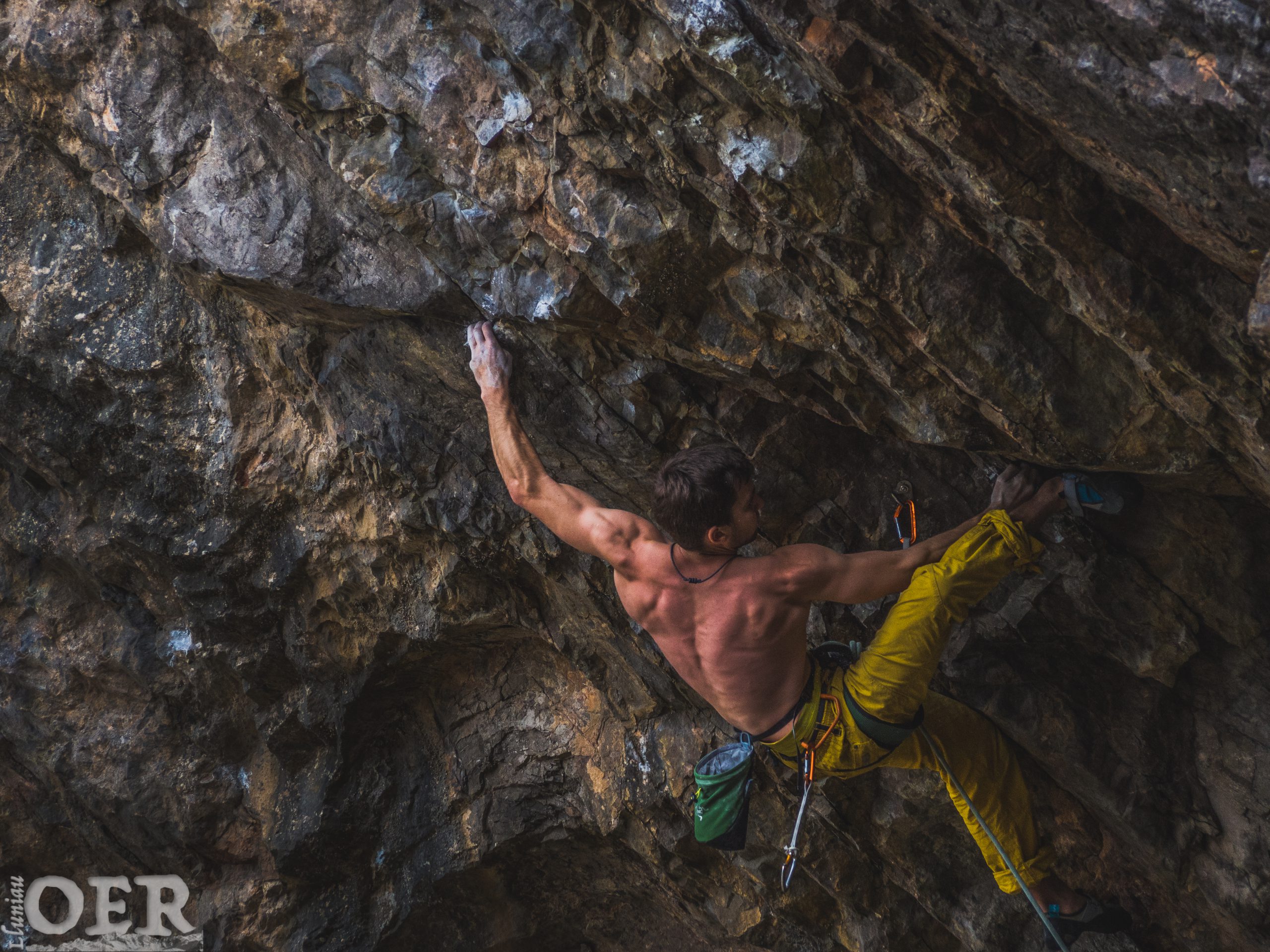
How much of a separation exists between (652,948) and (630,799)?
159 cm

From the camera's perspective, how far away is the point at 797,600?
11.3ft

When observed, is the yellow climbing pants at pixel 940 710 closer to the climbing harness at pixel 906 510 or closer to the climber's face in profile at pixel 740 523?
the climbing harness at pixel 906 510

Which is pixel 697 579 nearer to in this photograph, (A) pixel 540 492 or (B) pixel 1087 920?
(A) pixel 540 492

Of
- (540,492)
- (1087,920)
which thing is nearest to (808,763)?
(1087,920)

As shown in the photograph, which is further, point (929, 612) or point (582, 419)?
point (582, 419)

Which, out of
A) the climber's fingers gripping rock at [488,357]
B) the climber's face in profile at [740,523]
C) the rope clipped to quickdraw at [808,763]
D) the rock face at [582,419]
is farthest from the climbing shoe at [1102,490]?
the climber's fingers gripping rock at [488,357]

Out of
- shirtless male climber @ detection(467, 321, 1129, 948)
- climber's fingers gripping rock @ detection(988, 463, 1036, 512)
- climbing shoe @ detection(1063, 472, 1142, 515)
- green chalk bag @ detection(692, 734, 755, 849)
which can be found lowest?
green chalk bag @ detection(692, 734, 755, 849)

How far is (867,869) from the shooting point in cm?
468

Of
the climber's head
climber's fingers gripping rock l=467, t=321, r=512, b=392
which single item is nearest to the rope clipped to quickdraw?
the climber's head

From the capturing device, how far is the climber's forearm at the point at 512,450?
3.63 m

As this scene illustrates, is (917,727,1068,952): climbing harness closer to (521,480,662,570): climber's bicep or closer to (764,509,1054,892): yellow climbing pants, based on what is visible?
(764,509,1054,892): yellow climbing pants

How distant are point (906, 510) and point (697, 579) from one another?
2.72 ft

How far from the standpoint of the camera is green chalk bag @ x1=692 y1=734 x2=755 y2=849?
384cm

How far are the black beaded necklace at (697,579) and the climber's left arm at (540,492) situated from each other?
0.10 m
